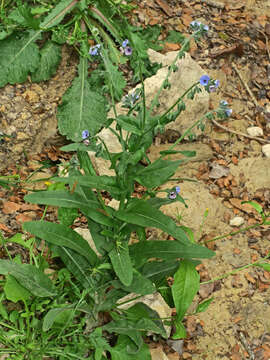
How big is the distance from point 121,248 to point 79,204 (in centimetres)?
33

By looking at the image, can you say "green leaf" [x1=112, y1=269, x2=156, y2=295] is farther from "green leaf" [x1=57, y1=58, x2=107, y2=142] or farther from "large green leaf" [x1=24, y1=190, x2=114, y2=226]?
"green leaf" [x1=57, y1=58, x2=107, y2=142]

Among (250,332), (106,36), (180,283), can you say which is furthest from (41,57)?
(250,332)

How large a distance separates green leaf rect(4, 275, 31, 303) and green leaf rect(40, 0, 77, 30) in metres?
2.44

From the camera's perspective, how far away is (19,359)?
259 cm

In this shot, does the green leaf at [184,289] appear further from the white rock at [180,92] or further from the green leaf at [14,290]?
the white rock at [180,92]

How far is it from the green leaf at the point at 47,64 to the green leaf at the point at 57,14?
0.65 feet

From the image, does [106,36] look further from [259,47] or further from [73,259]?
[73,259]

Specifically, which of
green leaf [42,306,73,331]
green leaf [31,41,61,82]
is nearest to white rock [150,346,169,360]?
green leaf [42,306,73,331]

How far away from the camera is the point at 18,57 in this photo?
4.28 metres

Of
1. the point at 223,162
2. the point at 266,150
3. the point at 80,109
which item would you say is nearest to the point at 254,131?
the point at 266,150

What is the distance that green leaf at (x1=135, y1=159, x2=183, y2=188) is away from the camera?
8.07ft

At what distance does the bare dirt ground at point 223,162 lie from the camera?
3.31 meters

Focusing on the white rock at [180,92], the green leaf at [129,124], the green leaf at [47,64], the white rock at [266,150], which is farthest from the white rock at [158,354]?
the green leaf at [47,64]

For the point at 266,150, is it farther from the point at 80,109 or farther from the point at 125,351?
the point at 125,351
